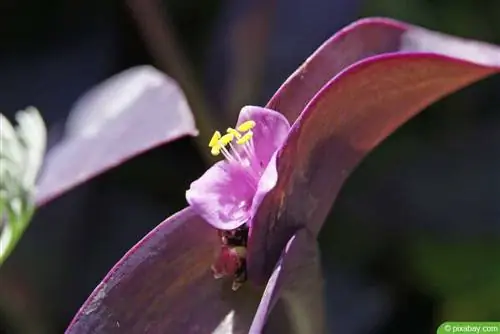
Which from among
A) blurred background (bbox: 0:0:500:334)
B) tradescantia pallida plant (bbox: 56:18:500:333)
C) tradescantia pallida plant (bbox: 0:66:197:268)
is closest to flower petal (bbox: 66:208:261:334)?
tradescantia pallida plant (bbox: 56:18:500:333)

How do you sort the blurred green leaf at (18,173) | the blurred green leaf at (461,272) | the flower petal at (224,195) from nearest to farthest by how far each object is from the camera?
the flower petal at (224,195), the blurred green leaf at (18,173), the blurred green leaf at (461,272)

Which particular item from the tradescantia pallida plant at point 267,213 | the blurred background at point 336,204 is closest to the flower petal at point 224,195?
the tradescantia pallida plant at point 267,213

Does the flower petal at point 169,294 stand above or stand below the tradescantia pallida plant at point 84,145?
below

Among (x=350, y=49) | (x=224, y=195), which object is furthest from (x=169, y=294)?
(x=350, y=49)

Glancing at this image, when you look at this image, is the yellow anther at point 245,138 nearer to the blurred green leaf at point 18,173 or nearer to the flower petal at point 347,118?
the flower petal at point 347,118

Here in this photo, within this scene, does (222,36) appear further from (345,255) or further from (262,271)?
(262,271)

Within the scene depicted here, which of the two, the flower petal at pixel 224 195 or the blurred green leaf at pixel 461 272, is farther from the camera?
the blurred green leaf at pixel 461 272

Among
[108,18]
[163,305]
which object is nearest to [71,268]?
[108,18]

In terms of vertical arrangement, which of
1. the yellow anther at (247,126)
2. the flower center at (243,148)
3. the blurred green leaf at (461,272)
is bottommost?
the blurred green leaf at (461,272)
